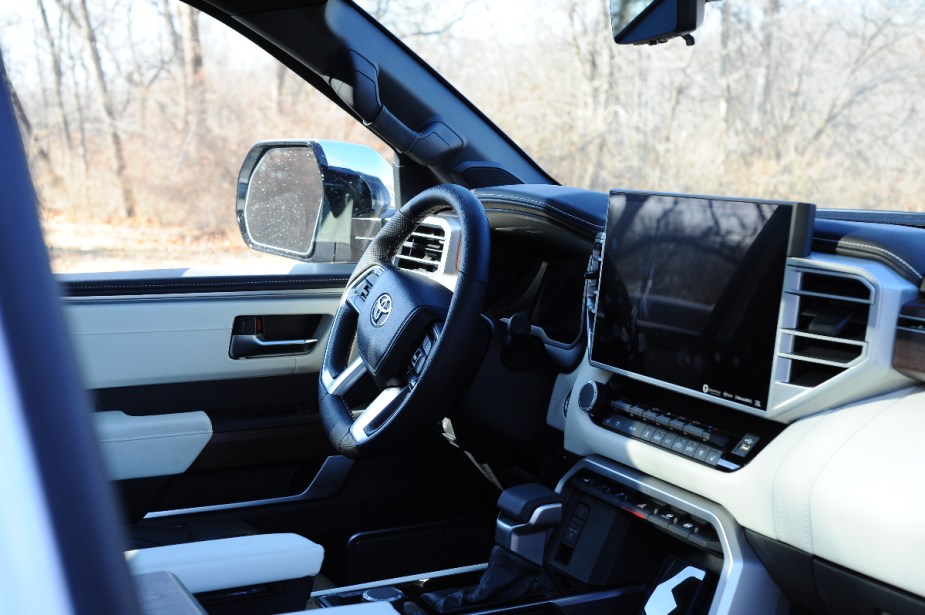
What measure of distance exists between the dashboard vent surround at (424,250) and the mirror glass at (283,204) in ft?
1.87

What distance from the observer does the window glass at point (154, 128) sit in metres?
2.74

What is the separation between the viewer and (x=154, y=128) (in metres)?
7.41

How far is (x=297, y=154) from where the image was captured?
3080 millimetres

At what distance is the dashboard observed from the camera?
1.55 metres

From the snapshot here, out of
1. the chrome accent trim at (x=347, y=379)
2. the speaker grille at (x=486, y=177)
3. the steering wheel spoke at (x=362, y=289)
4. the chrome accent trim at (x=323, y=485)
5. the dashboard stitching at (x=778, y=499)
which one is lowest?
the chrome accent trim at (x=323, y=485)

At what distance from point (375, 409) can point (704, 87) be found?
8784 millimetres

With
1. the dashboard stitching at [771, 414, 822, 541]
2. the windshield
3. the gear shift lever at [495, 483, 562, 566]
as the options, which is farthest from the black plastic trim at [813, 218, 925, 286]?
the windshield

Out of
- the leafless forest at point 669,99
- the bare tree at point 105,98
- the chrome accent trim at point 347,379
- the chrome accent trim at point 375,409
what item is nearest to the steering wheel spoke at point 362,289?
the chrome accent trim at point 347,379

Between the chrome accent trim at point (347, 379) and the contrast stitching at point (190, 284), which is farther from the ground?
the contrast stitching at point (190, 284)

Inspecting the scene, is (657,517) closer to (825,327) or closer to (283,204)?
(825,327)

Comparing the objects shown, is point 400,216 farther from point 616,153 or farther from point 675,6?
point 616,153

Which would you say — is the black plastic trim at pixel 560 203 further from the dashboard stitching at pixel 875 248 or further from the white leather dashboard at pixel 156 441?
the white leather dashboard at pixel 156 441

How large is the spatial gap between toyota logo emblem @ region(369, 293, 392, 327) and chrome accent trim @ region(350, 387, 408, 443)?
15 centimetres

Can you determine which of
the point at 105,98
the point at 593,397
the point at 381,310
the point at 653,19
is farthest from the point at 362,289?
the point at 105,98
